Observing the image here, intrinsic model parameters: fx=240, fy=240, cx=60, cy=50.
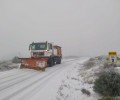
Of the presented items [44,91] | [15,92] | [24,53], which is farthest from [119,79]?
[24,53]

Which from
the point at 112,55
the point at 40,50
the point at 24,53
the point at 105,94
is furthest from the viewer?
the point at 24,53

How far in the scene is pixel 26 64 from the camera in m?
25.9

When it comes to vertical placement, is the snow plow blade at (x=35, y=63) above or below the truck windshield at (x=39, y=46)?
below

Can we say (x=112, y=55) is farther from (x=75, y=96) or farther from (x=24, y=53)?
(x=24, y=53)

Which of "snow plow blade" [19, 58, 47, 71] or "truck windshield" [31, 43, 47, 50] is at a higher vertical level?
"truck windshield" [31, 43, 47, 50]

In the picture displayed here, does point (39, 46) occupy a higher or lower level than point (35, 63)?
higher

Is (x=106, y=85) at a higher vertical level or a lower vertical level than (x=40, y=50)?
lower

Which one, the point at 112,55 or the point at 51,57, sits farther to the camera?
the point at 51,57

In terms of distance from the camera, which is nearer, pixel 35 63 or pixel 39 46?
pixel 35 63

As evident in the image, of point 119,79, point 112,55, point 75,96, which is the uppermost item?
point 112,55

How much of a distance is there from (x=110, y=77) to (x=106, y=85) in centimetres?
51

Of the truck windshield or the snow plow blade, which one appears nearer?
the snow plow blade

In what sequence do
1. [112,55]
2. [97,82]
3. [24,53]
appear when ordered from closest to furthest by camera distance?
[97,82] → [112,55] → [24,53]

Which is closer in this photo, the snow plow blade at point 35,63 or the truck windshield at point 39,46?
the snow plow blade at point 35,63
